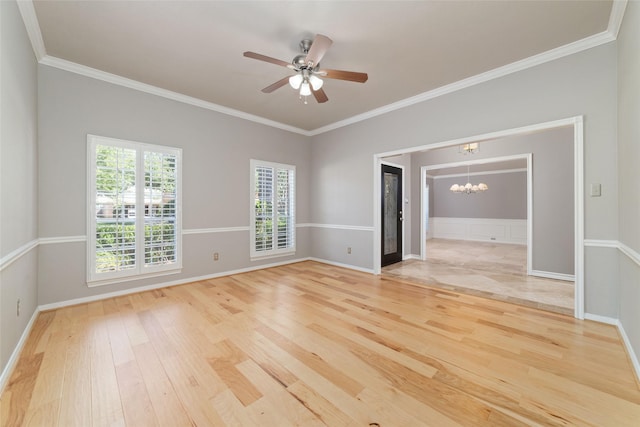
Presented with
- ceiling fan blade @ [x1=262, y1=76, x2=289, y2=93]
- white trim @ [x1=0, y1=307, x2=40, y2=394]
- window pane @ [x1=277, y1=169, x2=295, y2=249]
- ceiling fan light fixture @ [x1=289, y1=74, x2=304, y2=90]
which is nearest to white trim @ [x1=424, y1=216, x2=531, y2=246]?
window pane @ [x1=277, y1=169, x2=295, y2=249]

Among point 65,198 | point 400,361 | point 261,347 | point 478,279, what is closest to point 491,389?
point 400,361

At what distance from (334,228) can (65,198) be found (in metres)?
4.14

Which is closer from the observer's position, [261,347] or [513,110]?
[261,347]

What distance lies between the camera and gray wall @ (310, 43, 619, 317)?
2562mm

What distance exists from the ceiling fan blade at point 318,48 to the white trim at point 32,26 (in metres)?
2.41

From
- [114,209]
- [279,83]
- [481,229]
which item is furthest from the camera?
[481,229]

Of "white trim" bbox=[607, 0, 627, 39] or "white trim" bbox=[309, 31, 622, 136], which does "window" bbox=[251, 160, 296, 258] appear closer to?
"white trim" bbox=[309, 31, 622, 136]

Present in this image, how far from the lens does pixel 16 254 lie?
2039 millimetres

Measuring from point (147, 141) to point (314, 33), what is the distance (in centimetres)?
281

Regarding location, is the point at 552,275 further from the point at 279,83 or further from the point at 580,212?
the point at 279,83

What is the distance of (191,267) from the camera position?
4.08 meters

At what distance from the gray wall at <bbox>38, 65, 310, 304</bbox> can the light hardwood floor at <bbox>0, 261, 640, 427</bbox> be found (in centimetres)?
76

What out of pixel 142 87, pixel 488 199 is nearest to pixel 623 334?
pixel 142 87

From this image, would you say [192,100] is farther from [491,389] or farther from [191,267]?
[491,389]
